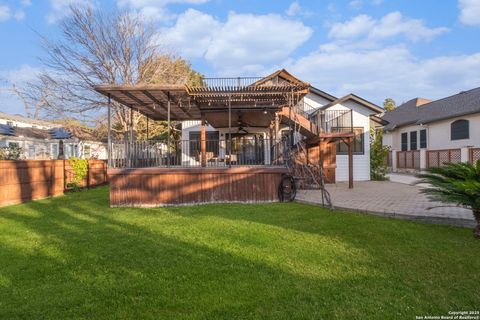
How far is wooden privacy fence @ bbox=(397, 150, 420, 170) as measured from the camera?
19675mm

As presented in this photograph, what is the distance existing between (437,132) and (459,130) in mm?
1636

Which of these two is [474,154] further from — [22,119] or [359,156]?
[22,119]

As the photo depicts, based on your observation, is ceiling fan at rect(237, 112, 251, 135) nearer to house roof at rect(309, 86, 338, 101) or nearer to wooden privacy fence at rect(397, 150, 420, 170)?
house roof at rect(309, 86, 338, 101)

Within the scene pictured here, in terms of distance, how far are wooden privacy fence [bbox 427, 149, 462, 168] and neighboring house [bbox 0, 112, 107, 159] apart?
1887cm

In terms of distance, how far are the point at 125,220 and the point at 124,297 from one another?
4.03 m

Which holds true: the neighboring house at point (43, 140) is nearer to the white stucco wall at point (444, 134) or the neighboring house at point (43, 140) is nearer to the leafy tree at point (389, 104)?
the white stucco wall at point (444, 134)

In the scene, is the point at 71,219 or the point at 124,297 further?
the point at 71,219

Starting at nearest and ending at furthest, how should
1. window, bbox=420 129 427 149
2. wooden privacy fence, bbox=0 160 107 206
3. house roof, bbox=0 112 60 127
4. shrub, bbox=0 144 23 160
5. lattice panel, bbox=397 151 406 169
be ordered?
wooden privacy fence, bbox=0 160 107 206
shrub, bbox=0 144 23 160
window, bbox=420 129 427 149
lattice panel, bbox=397 151 406 169
house roof, bbox=0 112 60 127

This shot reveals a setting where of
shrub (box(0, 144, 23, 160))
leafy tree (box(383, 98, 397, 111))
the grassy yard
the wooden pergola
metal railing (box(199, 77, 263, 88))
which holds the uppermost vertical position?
leafy tree (box(383, 98, 397, 111))

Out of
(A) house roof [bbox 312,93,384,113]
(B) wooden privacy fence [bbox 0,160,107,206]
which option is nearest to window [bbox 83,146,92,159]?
(B) wooden privacy fence [bbox 0,160,107,206]

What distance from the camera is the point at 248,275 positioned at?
3.61 metres

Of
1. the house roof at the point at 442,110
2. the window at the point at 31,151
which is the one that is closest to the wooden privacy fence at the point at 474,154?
the house roof at the point at 442,110

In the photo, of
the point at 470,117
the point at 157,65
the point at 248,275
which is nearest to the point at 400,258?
the point at 248,275

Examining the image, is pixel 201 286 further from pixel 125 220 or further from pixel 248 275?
pixel 125 220
